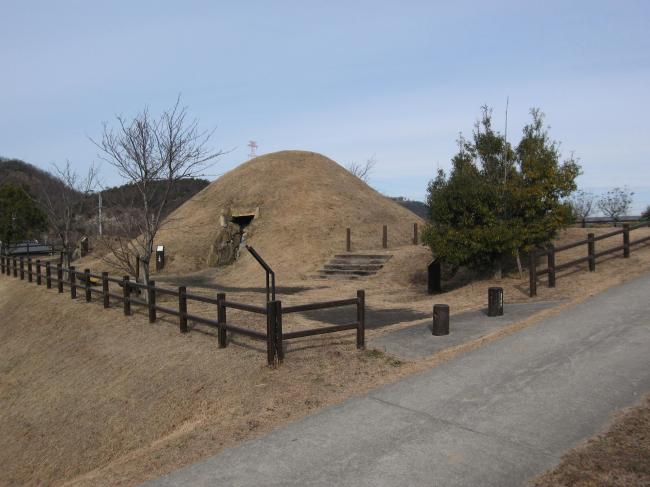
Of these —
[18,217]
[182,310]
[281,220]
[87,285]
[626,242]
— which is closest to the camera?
[182,310]

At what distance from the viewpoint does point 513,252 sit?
1324 centimetres

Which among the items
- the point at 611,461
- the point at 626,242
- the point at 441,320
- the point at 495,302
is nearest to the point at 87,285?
the point at 441,320

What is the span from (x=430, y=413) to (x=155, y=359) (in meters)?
5.48

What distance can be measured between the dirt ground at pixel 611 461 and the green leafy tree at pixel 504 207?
8.55m

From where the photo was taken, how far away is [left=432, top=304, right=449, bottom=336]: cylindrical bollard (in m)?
8.38

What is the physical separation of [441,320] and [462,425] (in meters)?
3.38

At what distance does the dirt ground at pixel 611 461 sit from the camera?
156 inches

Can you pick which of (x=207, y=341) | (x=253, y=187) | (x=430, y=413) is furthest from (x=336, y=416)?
(x=253, y=187)

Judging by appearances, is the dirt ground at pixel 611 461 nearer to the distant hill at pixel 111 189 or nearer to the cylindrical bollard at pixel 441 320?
the cylindrical bollard at pixel 441 320

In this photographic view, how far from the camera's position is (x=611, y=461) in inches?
166

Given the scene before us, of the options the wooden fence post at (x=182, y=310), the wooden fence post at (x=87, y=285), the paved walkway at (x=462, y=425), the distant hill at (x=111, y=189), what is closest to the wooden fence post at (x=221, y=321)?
the wooden fence post at (x=182, y=310)

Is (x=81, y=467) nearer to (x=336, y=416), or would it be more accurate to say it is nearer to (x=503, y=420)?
Answer: (x=336, y=416)

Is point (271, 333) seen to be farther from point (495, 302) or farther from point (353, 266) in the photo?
point (353, 266)

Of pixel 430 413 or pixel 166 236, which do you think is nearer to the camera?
pixel 430 413
